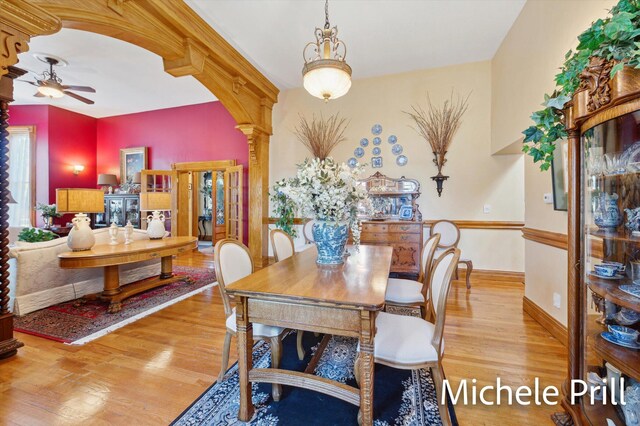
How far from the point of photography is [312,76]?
2.37 m

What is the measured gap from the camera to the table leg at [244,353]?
1.40m

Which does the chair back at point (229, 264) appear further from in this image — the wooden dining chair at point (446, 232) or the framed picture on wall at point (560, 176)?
the wooden dining chair at point (446, 232)

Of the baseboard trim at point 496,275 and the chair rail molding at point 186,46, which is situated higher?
the chair rail molding at point 186,46

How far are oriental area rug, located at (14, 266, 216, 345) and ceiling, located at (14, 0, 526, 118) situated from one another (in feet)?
11.1

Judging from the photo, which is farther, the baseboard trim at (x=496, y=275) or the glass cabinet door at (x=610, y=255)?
the baseboard trim at (x=496, y=275)

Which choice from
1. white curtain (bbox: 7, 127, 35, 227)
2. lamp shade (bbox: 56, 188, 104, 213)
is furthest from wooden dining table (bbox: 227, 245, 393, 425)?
white curtain (bbox: 7, 127, 35, 227)

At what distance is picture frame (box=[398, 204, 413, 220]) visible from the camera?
14.4 ft

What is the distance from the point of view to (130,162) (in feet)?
22.3

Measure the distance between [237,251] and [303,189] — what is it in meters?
0.67

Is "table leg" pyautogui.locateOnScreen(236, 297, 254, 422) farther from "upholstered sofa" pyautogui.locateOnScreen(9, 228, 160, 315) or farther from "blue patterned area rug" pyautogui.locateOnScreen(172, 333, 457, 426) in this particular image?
"upholstered sofa" pyautogui.locateOnScreen(9, 228, 160, 315)

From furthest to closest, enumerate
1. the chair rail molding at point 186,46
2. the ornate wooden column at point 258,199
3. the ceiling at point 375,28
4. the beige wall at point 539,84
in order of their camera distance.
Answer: the ornate wooden column at point 258,199 < the ceiling at point 375,28 < the beige wall at point 539,84 < the chair rail molding at point 186,46

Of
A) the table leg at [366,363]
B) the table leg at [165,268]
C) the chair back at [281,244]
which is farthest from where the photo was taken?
the table leg at [165,268]

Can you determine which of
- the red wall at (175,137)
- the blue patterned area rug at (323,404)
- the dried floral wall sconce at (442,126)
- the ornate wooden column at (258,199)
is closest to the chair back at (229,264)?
the blue patterned area rug at (323,404)

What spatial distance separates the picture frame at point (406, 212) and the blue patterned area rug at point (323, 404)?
9.01 ft
